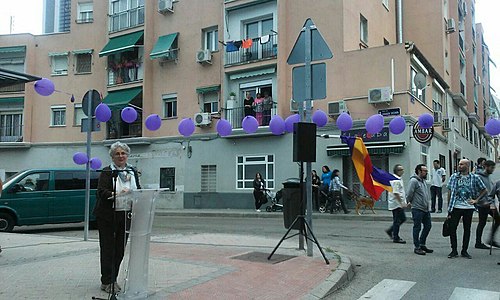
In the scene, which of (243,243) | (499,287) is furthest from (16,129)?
(499,287)

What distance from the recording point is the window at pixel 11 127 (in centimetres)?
3070

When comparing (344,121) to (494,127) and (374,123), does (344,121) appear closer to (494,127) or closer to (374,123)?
(374,123)

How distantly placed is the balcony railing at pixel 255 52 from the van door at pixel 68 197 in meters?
12.1

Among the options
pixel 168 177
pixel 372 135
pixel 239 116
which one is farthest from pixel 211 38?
pixel 372 135

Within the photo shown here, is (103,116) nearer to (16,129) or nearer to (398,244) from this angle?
(398,244)

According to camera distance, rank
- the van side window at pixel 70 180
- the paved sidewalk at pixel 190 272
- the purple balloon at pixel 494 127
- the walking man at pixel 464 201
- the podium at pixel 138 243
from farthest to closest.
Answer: the purple balloon at pixel 494 127 → the van side window at pixel 70 180 → the walking man at pixel 464 201 → the paved sidewalk at pixel 190 272 → the podium at pixel 138 243

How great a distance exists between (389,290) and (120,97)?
2366 centimetres

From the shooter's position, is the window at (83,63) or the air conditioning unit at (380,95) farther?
the window at (83,63)

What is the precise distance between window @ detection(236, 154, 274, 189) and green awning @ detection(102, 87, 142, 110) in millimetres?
7795

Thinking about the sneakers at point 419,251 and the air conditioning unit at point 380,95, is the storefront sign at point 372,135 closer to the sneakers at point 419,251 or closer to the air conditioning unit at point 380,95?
the air conditioning unit at point 380,95

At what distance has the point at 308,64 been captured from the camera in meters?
8.37

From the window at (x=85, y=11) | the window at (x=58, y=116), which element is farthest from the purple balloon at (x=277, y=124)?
the window at (x=85, y=11)

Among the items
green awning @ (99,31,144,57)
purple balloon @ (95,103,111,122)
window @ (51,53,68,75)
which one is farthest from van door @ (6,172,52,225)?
window @ (51,53,68,75)

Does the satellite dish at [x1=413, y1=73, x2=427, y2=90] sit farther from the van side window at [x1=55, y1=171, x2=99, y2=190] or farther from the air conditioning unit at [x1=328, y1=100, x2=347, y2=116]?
the van side window at [x1=55, y1=171, x2=99, y2=190]
